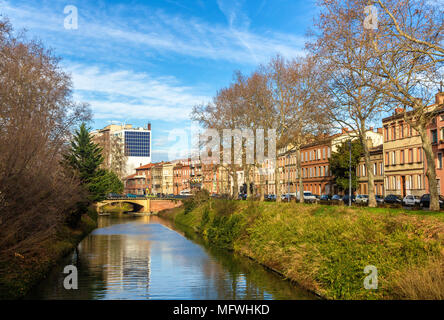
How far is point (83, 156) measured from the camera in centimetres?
4981

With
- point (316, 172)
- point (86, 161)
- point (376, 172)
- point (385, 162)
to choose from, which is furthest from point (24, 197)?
point (316, 172)

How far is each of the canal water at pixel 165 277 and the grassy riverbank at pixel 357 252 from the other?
46.8 inches

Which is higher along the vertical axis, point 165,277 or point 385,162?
point 385,162

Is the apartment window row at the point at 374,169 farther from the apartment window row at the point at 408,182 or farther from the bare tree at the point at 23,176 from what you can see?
the bare tree at the point at 23,176

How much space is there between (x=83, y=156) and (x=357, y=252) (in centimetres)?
3742

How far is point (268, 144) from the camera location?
5609 centimetres

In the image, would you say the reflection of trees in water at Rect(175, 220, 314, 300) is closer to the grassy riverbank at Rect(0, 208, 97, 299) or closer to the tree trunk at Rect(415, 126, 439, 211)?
the grassy riverbank at Rect(0, 208, 97, 299)

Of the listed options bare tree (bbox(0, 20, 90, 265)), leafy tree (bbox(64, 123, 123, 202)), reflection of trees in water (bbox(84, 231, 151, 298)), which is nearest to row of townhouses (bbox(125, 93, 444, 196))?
leafy tree (bbox(64, 123, 123, 202))

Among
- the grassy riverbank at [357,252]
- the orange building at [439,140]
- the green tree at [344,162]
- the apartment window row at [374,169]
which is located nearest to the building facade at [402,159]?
the apartment window row at [374,169]

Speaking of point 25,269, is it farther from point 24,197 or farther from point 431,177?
point 431,177

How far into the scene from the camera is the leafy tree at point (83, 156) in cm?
4853
